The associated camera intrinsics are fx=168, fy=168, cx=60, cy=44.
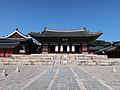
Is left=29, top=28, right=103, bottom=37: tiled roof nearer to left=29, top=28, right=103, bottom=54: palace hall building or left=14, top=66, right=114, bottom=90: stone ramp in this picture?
left=29, top=28, right=103, bottom=54: palace hall building

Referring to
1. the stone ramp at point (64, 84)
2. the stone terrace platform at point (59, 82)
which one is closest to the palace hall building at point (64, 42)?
the stone terrace platform at point (59, 82)

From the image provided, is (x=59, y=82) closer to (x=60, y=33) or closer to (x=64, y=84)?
(x=64, y=84)

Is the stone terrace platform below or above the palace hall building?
below

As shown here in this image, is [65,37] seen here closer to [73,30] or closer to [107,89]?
[73,30]

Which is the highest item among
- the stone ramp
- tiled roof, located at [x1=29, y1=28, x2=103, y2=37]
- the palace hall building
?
tiled roof, located at [x1=29, y1=28, x2=103, y2=37]

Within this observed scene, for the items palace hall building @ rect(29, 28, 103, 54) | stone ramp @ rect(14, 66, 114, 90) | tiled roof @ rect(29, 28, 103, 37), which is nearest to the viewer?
stone ramp @ rect(14, 66, 114, 90)

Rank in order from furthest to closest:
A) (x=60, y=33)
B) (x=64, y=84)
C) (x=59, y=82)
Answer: (x=60, y=33), (x=59, y=82), (x=64, y=84)

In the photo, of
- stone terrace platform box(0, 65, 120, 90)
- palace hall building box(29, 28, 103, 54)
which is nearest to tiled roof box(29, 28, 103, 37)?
palace hall building box(29, 28, 103, 54)

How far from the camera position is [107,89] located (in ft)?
22.5

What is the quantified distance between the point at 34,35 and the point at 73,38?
830cm

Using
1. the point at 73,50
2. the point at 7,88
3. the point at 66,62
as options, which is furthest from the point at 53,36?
the point at 7,88

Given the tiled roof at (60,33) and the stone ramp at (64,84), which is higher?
the tiled roof at (60,33)

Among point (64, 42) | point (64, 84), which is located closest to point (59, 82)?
point (64, 84)

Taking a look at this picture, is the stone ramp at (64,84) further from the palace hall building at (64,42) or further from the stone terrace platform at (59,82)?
the palace hall building at (64,42)
